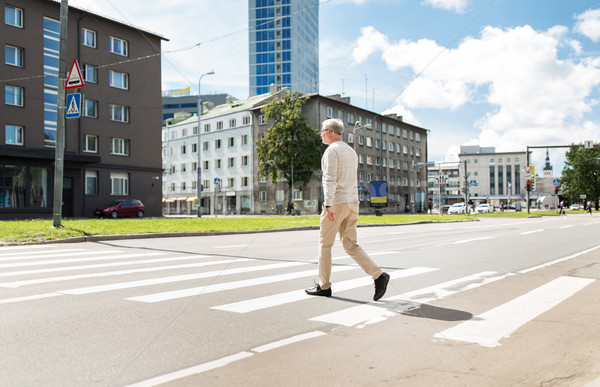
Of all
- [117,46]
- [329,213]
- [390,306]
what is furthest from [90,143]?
[390,306]

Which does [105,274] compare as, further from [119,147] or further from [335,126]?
[119,147]

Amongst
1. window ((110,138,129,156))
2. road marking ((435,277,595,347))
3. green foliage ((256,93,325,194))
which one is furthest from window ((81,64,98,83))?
road marking ((435,277,595,347))

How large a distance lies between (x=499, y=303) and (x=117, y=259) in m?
6.83

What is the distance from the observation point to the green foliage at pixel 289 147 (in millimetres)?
51375

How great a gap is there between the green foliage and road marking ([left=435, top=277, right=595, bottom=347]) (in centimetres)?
4547

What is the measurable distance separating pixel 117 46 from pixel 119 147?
27.6 ft

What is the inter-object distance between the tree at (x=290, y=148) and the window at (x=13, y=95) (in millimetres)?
25518

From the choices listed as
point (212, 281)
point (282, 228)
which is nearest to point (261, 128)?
point (282, 228)

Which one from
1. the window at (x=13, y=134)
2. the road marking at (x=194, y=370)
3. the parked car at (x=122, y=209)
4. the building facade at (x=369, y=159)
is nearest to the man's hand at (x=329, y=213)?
the road marking at (x=194, y=370)

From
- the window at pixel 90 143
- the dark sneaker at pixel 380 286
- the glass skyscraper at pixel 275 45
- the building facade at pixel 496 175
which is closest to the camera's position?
the dark sneaker at pixel 380 286

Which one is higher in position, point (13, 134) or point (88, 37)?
point (88, 37)

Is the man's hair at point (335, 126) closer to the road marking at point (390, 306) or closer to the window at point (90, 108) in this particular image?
the road marking at point (390, 306)

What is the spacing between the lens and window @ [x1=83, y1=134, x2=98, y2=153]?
3614cm

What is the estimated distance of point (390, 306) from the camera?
494 centimetres
